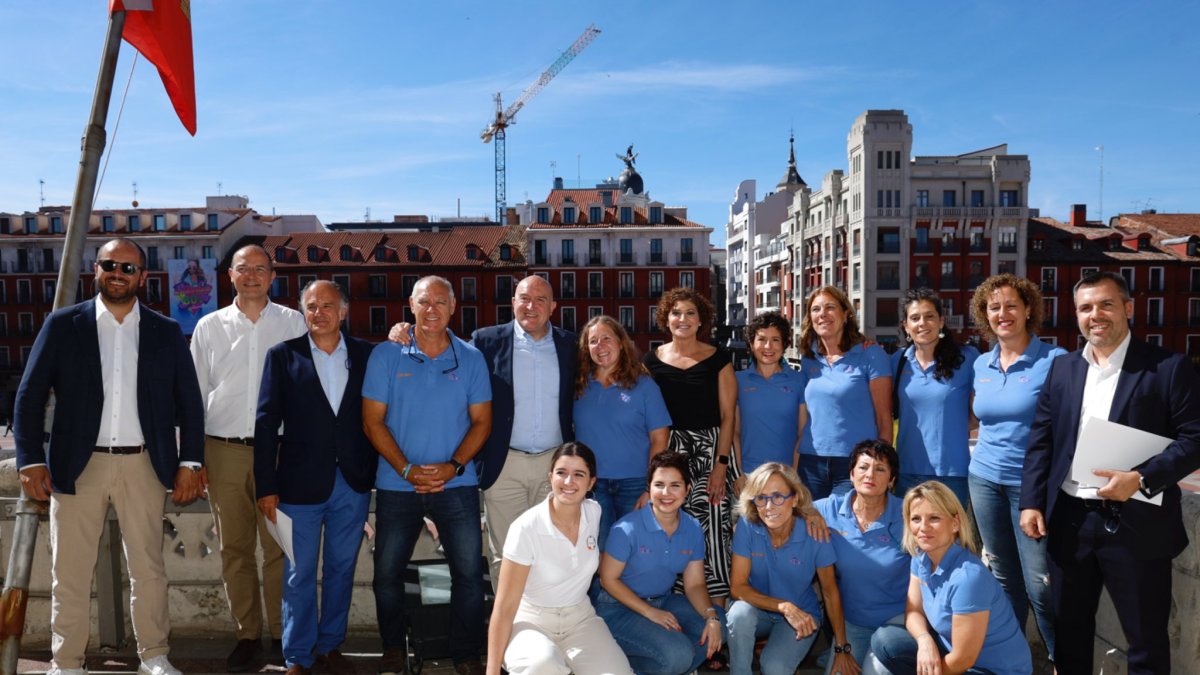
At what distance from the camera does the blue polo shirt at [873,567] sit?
161 inches

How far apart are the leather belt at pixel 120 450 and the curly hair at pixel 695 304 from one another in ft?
10.6

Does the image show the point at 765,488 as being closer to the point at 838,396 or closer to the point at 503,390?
the point at 838,396

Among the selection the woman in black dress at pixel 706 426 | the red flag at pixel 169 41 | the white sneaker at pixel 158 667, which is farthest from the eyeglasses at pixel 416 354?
the white sneaker at pixel 158 667

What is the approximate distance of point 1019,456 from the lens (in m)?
4.27

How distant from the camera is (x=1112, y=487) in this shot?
3654mm

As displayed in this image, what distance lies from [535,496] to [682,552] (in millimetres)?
1028

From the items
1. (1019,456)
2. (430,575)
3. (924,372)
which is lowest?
(430,575)

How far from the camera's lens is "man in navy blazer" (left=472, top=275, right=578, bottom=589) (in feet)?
15.5

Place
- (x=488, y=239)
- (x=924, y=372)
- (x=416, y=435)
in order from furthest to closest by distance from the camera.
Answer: (x=488, y=239)
(x=924, y=372)
(x=416, y=435)

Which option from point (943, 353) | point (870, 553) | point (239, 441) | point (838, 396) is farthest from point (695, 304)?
point (239, 441)

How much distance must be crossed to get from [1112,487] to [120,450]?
5.21 meters

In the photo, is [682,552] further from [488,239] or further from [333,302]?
[488,239]

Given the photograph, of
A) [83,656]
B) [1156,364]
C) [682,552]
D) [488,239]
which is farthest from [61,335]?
[488,239]

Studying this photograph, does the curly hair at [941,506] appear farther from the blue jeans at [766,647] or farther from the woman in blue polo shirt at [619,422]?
the woman in blue polo shirt at [619,422]
